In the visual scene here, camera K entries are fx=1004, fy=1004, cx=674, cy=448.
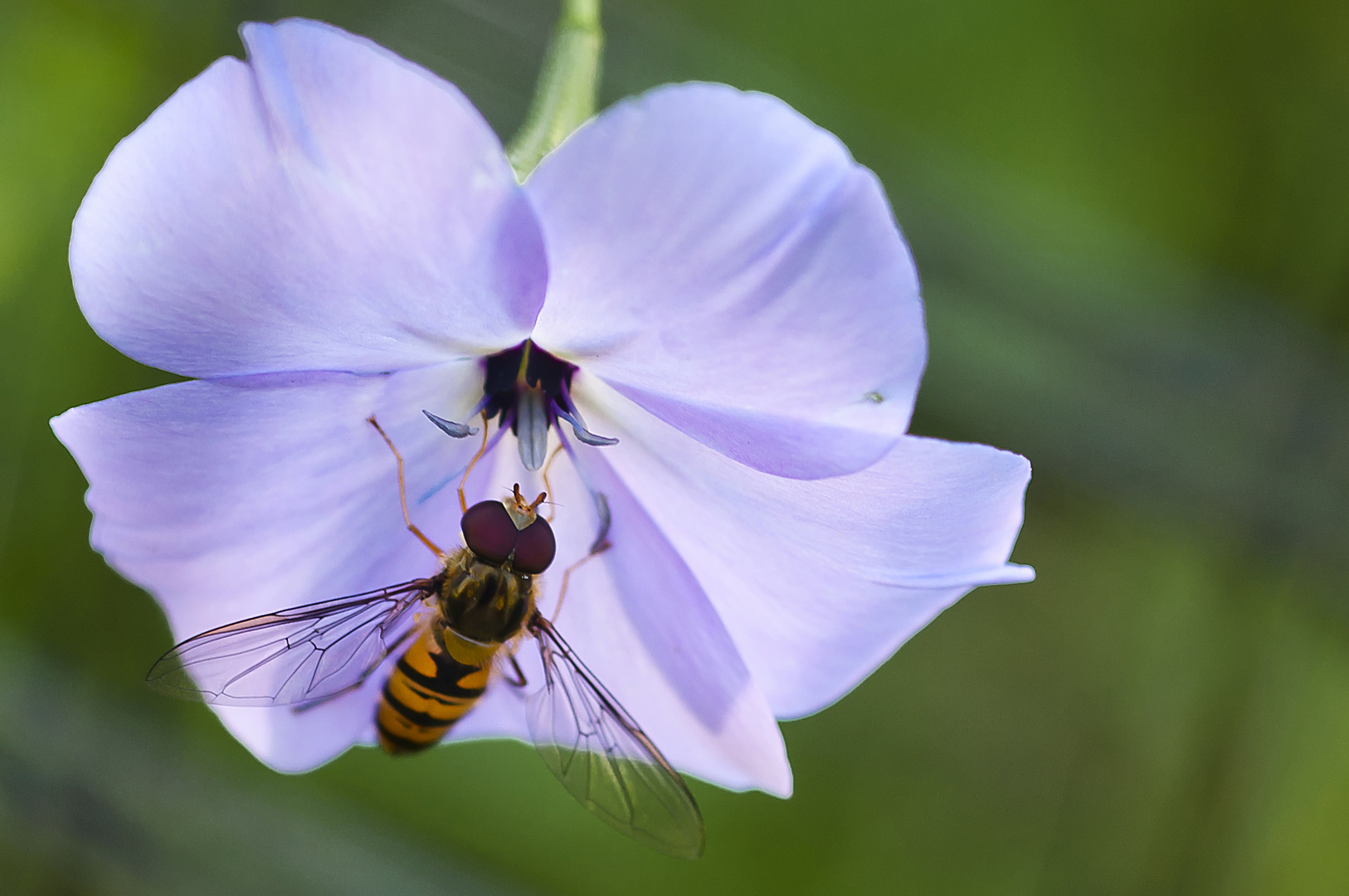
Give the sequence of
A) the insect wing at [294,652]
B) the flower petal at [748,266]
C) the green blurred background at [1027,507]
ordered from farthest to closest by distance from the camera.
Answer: the green blurred background at [1027,507]
the insect wing at [294,652]
the flower petal at [748,266]

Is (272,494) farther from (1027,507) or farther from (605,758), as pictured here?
(1027,507)

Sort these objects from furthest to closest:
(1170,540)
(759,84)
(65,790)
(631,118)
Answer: (1170,540), (65,790), (759,84), (631,118)

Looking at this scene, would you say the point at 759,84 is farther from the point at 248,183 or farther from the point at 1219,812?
the point at 1219,812

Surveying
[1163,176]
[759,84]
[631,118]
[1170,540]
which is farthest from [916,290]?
[1170,540]

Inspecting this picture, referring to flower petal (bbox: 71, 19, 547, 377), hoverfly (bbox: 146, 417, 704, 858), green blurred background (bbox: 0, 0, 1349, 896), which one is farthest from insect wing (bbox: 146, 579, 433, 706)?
green blurred background (bbox: 0, 0, 1349, 896)

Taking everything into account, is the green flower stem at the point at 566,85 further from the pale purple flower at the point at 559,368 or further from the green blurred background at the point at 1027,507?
the green blurred background at the point at 1027,507

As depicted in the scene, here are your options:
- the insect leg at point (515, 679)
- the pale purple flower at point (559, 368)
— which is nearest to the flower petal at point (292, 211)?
the pale purple flower at point (559, 368)

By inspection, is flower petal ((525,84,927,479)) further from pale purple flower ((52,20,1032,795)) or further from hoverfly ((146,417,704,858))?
hoverfly ((146,417,704,858))
